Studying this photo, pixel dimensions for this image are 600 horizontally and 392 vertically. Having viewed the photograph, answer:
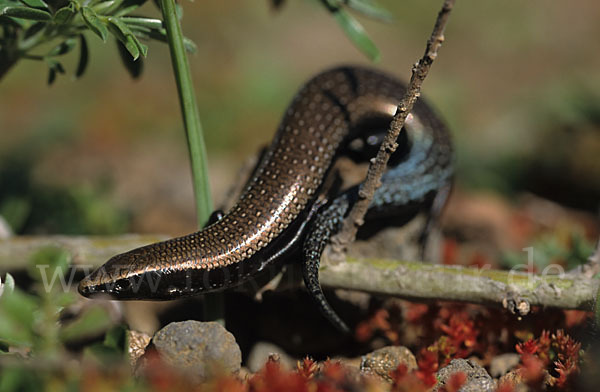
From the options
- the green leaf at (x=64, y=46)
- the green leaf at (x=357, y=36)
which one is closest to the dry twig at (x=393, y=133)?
the green leaf at (x=357, y=36)

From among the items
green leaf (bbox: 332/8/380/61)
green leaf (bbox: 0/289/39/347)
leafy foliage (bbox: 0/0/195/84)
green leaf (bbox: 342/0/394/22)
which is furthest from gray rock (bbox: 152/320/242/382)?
green leaf (bbox: 342/0/394/22)

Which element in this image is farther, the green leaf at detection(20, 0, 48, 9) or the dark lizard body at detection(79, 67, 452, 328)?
the dark lizard body at detection(79, 67, 452, 328)

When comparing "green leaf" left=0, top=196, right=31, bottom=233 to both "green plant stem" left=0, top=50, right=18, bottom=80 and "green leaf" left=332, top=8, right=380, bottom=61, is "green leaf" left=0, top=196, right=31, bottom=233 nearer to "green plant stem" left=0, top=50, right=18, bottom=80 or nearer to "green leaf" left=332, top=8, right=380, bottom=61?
"green plant stem" left=0, top=50, right=18, bottom=80

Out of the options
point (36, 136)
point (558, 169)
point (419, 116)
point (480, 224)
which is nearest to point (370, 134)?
point (419, 116)

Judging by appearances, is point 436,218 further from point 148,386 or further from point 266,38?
point 266,38

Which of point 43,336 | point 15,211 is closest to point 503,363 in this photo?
point 43,336

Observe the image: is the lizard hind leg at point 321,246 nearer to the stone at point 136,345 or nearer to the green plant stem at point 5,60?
the stone at point 136,345
